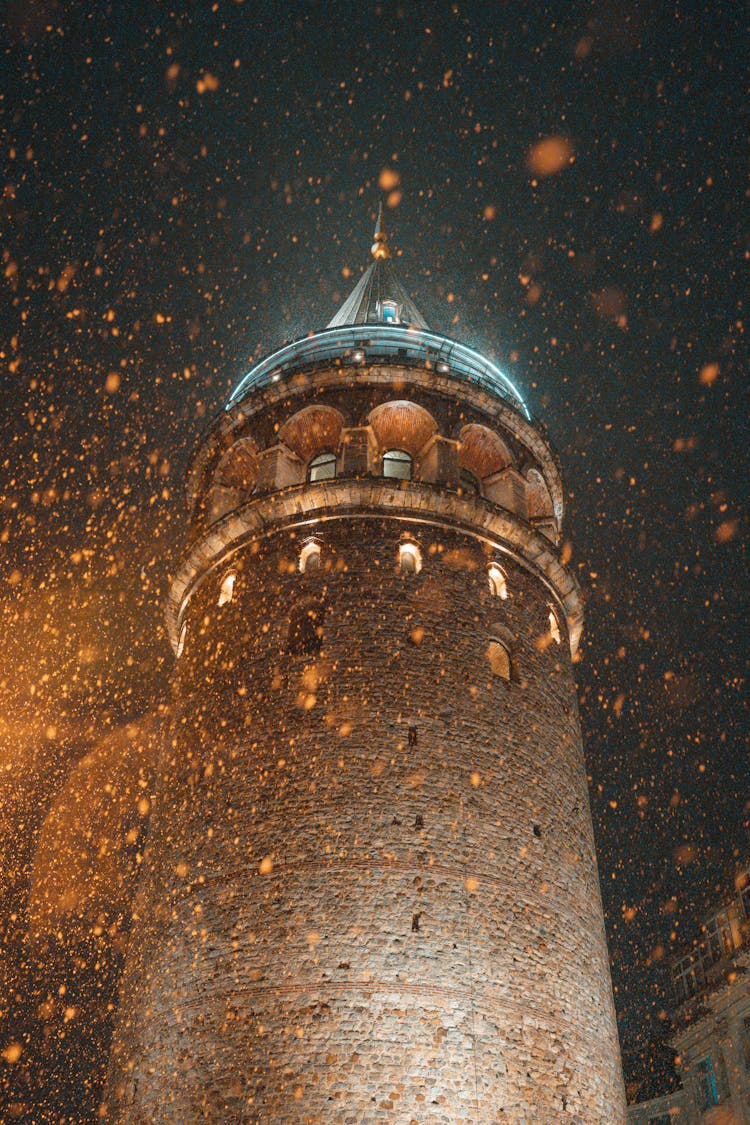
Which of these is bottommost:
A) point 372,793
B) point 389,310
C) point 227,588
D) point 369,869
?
point 369,869

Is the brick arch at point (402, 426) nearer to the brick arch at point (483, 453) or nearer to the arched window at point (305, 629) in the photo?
the brick arch at point (483, 453)

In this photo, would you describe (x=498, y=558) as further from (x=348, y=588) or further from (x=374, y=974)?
(x=374, y=974)

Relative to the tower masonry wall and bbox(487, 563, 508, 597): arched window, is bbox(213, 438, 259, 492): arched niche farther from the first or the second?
bbox(487, 563, 508, 597): arched window

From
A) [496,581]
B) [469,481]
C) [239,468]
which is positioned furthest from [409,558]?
[239,468]

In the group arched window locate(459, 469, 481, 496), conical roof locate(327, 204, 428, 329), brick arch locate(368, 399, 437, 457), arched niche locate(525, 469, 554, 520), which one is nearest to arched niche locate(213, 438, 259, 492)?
brick arch locate(368, 399, 437, 457)

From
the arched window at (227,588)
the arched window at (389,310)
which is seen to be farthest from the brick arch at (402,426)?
the arched window at (389,310)

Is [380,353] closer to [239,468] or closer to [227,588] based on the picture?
[239,468]

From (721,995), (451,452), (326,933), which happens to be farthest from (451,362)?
(721,995)
